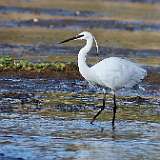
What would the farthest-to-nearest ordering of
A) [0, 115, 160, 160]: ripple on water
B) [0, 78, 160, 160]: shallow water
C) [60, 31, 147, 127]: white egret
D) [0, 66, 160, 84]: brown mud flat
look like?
[0, 66, 160, 84]: brown mud flat
[60, 31, 147, 127]: white egret
[0, 78, 160, 160]: shallow water
[0, 115, 160, 160]: ripple on water

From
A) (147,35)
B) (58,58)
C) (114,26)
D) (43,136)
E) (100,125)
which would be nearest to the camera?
(43,136)

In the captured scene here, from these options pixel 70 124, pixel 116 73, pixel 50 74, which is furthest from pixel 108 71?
pixel 50 74

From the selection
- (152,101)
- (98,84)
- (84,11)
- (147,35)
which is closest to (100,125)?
(98,84)

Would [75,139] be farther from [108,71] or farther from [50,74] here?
[50,74]

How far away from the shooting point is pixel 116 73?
13633mm

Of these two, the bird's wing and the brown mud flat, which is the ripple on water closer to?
the bird's wing

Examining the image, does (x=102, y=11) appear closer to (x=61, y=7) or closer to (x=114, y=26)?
(x=61, y=7)

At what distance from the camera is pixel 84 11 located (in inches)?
1487

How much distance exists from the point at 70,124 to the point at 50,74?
542 cm

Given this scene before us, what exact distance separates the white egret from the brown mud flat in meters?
4.05

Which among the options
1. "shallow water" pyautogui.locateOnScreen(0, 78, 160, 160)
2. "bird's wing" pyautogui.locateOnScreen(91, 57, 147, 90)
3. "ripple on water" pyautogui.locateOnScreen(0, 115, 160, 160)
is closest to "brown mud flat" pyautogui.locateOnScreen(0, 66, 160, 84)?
"shallow water" pyautogui.locateOnScreen(0, 78, 160, 160)

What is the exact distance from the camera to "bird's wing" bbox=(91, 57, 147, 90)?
531 inches

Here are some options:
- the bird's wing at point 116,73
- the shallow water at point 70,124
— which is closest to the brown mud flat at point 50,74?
the shallow water at point 70,124

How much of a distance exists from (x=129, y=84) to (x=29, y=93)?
240cm
